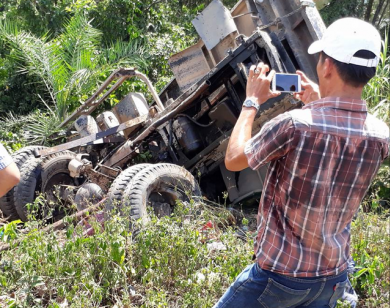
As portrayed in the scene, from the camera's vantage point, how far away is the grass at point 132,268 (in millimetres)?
3578

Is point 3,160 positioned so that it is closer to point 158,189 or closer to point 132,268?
point 132,268

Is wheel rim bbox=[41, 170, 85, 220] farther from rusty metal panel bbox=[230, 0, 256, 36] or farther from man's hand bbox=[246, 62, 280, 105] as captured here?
man's hand bbox=[246, 62, 280, 105]

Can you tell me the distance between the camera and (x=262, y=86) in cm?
243

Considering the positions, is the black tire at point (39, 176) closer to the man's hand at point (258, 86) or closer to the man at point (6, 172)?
the man at point (6, 172)

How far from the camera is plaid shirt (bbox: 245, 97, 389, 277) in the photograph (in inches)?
81.0

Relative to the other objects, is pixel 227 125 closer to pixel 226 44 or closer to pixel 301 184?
pixel 226 44

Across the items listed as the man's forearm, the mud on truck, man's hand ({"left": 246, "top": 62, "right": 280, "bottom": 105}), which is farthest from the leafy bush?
man's hand ({"left": 246, "top": 62, "right": 280, "bottom": 105})

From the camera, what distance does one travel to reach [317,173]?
2.08 meters

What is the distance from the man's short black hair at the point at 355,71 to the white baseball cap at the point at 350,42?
1cm

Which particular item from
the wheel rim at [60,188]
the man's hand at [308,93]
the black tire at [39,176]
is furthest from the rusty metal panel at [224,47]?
the man's hand at [308,93]

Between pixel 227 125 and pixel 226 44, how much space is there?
2.99 ft

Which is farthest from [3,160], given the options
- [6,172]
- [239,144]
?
[239,144]

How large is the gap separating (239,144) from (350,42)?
23.8 inches

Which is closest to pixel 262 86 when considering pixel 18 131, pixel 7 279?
pixel 7 279
